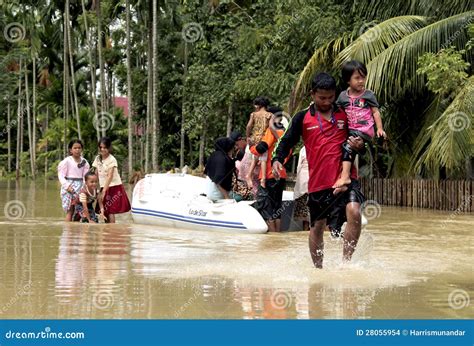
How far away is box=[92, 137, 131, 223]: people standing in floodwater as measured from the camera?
1723 centimetres

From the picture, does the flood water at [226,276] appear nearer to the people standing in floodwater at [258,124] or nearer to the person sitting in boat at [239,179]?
the people standing in floodwater at [258,124]

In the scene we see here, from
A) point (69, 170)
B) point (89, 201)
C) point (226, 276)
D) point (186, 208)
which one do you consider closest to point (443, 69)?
point (186, 208)

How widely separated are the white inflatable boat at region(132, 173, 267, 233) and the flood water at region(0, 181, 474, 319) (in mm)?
354

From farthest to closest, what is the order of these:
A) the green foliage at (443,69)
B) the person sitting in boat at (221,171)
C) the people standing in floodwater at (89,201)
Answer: the green foliage at (443,69) < the people standing in floodwater at (89,201) < the person sitting in boat at (221,171)

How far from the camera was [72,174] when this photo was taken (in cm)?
1719

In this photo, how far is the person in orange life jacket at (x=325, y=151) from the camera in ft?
31.6

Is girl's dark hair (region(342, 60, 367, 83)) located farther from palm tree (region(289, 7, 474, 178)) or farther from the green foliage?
palm tree (region(289, 7, 474, 178))

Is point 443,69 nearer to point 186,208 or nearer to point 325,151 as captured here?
point 186,208

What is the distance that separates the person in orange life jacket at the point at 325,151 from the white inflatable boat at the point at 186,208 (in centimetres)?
553

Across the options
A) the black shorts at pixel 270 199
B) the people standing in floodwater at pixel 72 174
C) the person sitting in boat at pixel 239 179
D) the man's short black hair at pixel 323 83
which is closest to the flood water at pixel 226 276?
the black shorts at pixel 270 199

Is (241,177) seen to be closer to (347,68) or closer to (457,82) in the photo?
(457,82)

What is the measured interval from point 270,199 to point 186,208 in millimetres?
1607
